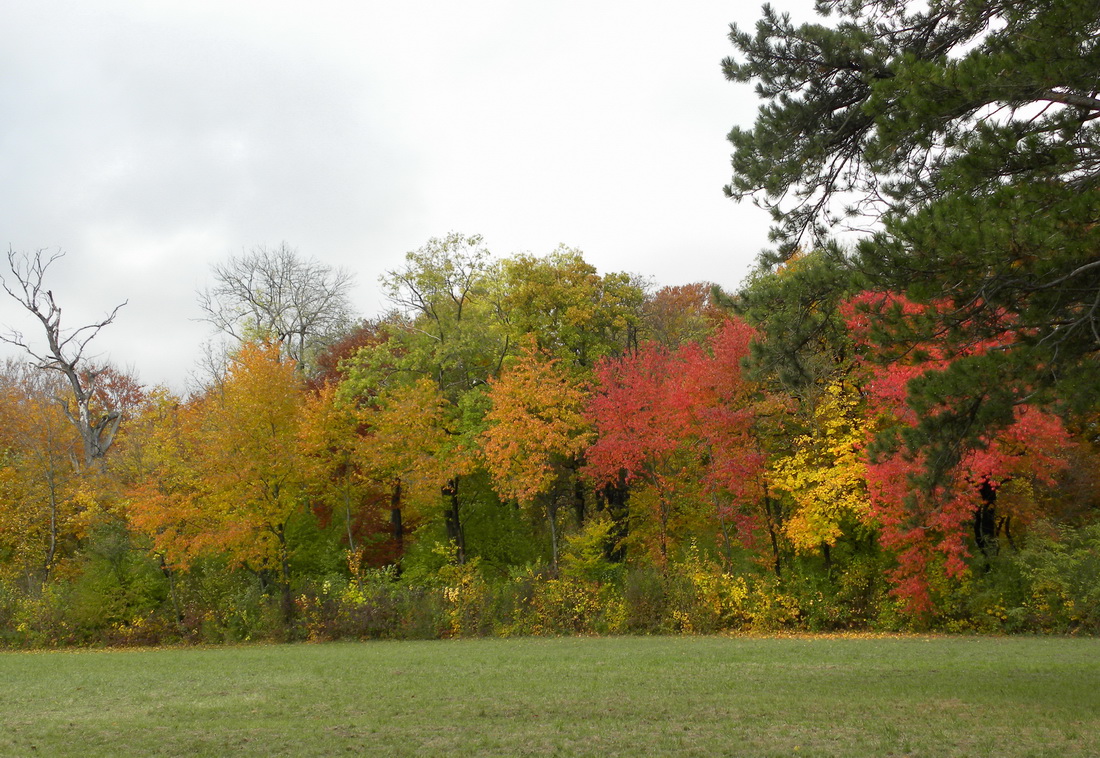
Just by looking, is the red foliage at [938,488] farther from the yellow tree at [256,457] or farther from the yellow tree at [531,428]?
the yellow tree at [256,457]

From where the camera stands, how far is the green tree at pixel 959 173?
22.8ft

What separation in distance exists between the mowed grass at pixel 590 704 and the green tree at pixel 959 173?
2943 millimetres

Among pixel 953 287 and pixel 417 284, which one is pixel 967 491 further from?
pixel 417 284

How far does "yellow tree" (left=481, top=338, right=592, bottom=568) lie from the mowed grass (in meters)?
7.84

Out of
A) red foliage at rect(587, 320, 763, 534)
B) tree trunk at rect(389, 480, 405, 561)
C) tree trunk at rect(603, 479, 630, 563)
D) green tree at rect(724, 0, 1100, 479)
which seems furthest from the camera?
tree trunk at rect(389, 480, 405, 561)

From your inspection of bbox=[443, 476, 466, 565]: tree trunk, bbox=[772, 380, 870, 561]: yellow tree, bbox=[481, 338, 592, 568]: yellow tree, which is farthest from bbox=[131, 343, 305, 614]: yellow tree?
bbox=[772, 380, 870, 561]: yellow tree

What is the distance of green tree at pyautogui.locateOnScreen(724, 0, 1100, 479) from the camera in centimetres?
695

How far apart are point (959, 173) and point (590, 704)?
22.7 ft

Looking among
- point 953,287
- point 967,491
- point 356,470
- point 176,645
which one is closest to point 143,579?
point 176,645

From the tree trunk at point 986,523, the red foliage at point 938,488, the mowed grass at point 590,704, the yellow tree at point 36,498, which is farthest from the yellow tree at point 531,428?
the yellow tree at point 36,498

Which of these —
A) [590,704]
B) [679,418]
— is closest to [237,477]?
[679,418]

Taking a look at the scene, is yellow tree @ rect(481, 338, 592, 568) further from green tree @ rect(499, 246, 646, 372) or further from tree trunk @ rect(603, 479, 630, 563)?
green tree @ rect(499, 246, 646, 372)

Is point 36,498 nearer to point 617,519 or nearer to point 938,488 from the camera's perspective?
point 617,519

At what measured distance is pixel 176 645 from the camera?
926 inches
